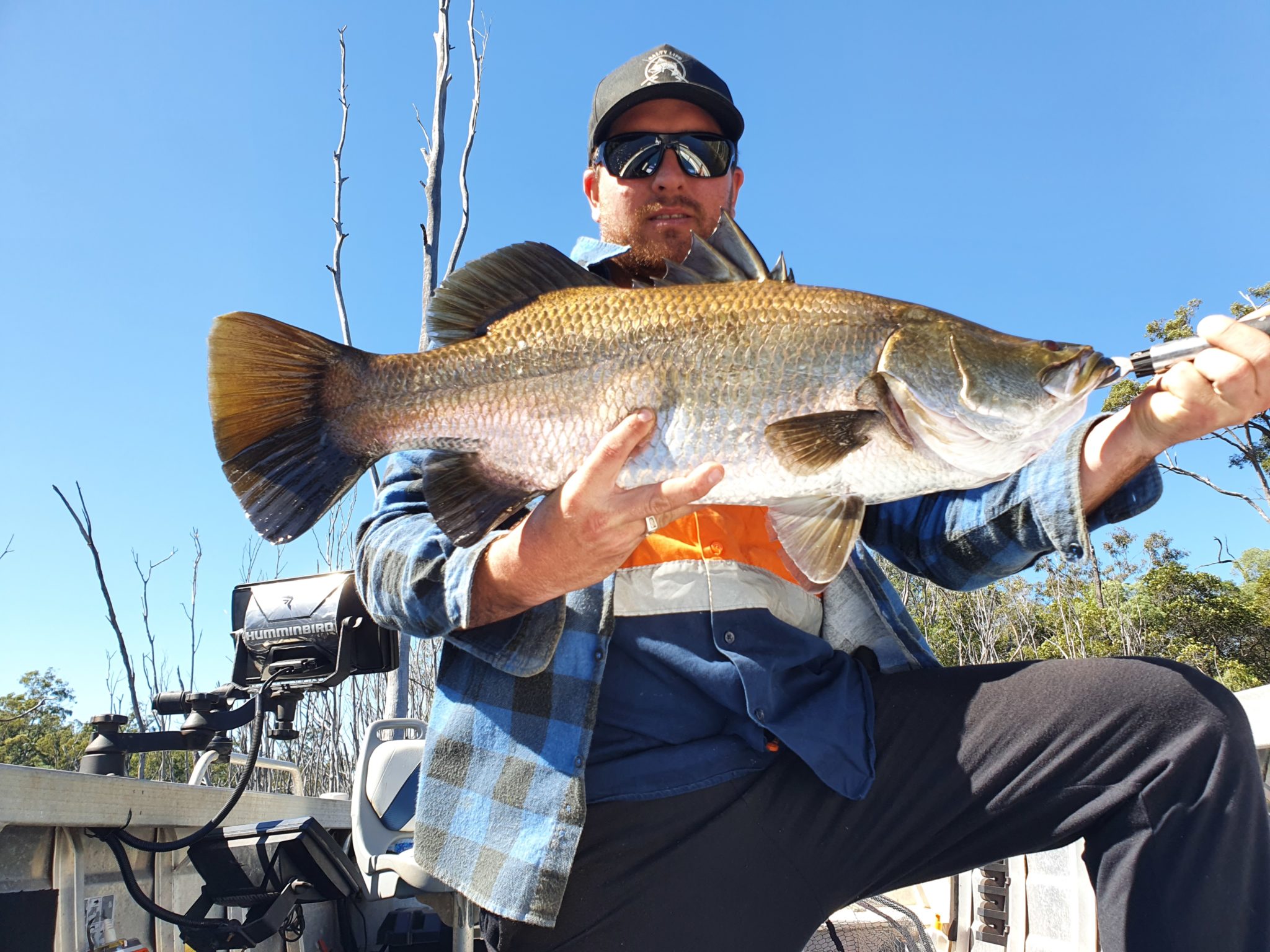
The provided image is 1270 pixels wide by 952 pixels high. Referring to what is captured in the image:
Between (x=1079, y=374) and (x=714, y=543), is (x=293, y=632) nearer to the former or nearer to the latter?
(x=714, y=543)

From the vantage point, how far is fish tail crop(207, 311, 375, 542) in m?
1.76

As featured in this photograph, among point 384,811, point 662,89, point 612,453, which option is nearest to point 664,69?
point 662,89

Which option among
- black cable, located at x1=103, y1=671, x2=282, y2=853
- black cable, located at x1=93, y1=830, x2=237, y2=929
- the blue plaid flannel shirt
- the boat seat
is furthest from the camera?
the boat seat

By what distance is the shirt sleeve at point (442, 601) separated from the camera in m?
1.95

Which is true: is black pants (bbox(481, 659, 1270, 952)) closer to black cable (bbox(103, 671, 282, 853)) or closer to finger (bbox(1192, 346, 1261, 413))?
finger (bbox(1192, 346, 1261, 413))

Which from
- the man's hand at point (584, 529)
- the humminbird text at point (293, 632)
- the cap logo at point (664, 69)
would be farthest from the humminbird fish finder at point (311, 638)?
the cap logo at point (664, 69)

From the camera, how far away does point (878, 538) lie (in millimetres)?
2545

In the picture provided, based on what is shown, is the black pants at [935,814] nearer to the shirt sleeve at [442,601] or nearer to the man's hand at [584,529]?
the shirt sleeve at [442,601]

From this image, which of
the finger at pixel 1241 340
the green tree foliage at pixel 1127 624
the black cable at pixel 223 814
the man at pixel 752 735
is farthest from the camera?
the green tree foliage at pixel 1127 624

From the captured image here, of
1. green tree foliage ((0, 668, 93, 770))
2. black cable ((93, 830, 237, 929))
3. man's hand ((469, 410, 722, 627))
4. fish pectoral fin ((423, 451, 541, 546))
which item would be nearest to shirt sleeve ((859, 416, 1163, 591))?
man's hand ((469, 410, 722, 627))

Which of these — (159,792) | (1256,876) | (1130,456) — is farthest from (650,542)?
(159,792)

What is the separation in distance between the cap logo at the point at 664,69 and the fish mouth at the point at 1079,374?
1639mm

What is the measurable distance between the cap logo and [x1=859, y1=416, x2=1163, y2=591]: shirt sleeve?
1536mm

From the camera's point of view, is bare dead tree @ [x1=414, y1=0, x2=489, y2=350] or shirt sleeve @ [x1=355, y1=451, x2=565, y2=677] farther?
bare dead tree @ [x1=414, y1=0, x2=489, y2=350]
